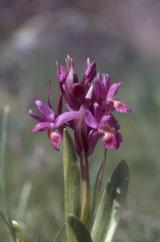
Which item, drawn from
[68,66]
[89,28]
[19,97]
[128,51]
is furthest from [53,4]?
[68,66]

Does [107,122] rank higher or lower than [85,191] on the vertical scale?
higher

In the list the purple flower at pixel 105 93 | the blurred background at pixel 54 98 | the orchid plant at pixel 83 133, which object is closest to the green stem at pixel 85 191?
the orchid plant at pixel 83 133

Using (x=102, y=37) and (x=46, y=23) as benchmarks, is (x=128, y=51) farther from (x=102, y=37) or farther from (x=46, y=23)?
(x=46, y=23)

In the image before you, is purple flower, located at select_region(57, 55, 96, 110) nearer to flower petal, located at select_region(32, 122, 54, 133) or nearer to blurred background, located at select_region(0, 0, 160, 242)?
flower petal, located at select_region(32, 122, 54, 133)

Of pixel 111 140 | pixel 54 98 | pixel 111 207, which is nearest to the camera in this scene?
pixel 111 140

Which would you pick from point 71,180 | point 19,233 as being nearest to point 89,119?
point 71,180

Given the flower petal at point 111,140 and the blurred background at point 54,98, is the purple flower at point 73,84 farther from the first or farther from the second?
the blurred background at point 54,98

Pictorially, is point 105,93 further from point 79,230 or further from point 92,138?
point 79,230

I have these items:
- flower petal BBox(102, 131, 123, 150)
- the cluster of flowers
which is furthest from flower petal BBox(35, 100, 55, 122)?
flower petal BBox(102, 131, 123, 150)
